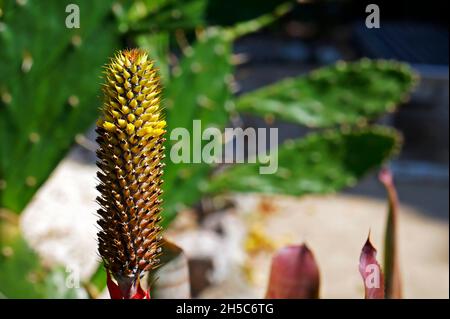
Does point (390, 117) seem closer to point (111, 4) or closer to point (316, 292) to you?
point (111, 4)

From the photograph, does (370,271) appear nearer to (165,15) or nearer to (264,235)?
(165,15)

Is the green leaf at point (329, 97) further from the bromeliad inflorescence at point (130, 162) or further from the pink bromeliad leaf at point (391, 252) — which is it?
the bromeliad inflorescence at point (130, 162)

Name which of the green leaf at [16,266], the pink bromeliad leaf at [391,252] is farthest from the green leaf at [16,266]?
the pink bromeliad leaf at [391,252]

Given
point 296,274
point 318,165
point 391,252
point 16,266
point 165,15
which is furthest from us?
point 318,165

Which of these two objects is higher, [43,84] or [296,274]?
[43,84]

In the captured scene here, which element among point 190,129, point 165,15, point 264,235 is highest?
point 165,15

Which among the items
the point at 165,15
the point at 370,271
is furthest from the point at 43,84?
the point at 370,271

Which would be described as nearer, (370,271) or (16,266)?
(370,271)

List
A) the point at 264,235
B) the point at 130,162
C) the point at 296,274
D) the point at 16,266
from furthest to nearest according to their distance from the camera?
the point at 264,235 → the point at 16,266 → the point at 296,274 → the point at 130,162
